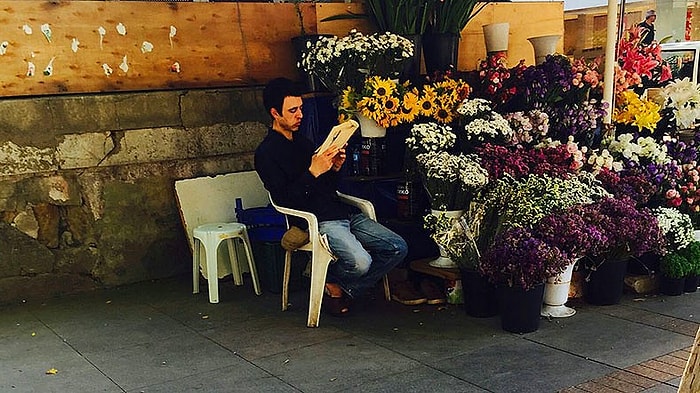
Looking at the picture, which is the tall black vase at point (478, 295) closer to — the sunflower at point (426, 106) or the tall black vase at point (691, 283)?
the sunflower at point (426, 106)

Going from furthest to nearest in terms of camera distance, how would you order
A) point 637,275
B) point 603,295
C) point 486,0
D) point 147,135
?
point 486,0 < point 147,135 < point 637,275 < point 603,295

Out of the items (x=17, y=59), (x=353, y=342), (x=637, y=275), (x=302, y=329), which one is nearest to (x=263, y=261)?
(x=302, y=329)

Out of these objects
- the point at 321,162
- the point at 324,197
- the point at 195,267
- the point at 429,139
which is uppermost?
the point at 429,139

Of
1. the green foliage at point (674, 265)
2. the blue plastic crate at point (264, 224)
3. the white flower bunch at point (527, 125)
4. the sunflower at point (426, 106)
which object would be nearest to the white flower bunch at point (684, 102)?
the green foliage at point (674, 265)

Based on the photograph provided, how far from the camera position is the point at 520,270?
388 centimetres

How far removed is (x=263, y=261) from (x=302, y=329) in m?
0.89

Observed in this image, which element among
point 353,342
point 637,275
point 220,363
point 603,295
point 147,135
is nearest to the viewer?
point 220,363

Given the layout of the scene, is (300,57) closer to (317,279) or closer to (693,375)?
(317,279)

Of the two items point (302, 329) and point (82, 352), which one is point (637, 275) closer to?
point (302, 329)

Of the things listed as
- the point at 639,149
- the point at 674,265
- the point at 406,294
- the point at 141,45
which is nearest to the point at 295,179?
the point at 406,294

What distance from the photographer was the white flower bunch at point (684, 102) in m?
5.27

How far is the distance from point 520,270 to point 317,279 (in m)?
1.13

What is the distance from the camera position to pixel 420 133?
4.52m

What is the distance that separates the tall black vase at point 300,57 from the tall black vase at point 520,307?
206 cm
